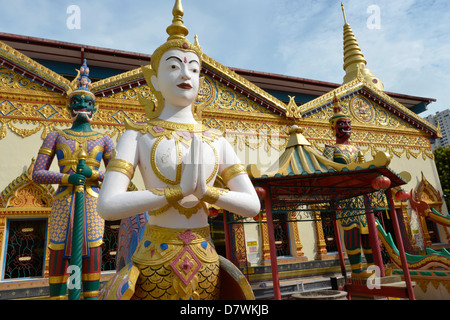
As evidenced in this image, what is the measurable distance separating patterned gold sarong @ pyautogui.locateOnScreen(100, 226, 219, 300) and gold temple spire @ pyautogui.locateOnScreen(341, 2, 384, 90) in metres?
13.1

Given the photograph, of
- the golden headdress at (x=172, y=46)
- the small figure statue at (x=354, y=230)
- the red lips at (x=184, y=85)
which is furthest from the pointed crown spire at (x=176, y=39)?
the small figure statue at (x=354, y=230)

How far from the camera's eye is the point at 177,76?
2.42 m

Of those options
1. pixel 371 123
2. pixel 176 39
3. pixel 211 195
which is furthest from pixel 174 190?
pixel 371 123

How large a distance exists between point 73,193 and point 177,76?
2.20 meters

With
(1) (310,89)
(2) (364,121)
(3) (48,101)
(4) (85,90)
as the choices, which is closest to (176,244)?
(4) (85,90)

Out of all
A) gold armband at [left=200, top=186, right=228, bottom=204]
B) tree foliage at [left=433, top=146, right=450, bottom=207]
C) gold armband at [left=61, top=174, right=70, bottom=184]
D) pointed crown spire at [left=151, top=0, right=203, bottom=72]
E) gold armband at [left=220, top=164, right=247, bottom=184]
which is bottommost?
gold armband at [left=200, top=186, right=228, bottom=204]

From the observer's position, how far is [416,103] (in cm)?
1427

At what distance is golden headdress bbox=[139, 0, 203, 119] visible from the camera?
2.47m

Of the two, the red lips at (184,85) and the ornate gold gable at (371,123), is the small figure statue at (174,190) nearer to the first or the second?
the red lips at (184,85)

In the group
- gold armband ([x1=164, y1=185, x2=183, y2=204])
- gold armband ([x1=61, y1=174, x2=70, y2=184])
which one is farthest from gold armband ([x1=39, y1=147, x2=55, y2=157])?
gold armband ([x1=164, y1=185, x2=183, y2=204])

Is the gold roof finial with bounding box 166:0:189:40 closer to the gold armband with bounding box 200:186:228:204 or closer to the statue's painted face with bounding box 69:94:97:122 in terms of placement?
the gold armband with bounding box 200:186:228:204

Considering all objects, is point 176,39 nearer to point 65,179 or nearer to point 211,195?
point 211,195

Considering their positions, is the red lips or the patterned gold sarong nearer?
the patterned gold sarong

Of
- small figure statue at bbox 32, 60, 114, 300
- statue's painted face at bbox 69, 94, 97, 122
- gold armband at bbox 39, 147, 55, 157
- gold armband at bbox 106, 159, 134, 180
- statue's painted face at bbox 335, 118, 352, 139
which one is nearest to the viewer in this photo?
gold armband at bbox 106, 159, 134, 180
